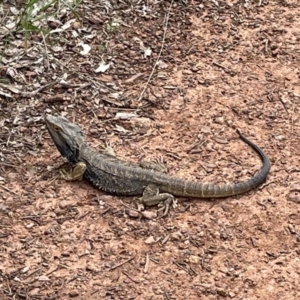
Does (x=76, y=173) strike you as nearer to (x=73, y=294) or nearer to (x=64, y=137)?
(x=64, y=137)

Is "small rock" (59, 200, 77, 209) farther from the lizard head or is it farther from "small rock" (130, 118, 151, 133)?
"small rock" (130, 118, 151, 133)

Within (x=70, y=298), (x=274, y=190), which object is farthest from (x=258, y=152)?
(x=70, y=298)

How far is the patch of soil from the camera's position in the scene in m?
5.07

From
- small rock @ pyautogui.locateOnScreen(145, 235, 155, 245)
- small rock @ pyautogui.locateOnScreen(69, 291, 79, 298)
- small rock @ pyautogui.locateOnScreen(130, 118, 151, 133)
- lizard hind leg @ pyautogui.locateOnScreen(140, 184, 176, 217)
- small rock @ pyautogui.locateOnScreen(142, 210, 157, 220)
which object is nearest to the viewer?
small rock @ pyautogui.locateOnScreen(69, 291, 79, 298)

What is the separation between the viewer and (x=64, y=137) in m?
5.93

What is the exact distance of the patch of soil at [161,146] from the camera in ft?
16.6

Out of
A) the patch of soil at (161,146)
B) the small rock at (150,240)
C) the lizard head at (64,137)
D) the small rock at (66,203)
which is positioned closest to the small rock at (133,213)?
the patch of soil at (161,146)

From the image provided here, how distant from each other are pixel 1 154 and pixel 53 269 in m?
1.33

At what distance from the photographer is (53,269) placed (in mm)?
5094

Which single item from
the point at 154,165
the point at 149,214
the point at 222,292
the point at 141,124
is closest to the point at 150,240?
the point at 149,214

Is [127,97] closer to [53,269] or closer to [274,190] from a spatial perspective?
[274,190]

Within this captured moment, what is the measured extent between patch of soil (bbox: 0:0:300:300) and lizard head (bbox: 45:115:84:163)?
6.6 inches

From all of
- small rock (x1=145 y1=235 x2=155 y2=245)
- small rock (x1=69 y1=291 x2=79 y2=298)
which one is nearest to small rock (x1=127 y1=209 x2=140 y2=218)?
small rock (x1=145 y1=235 x2=155 y2=245)

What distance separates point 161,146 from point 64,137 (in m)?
0.81
